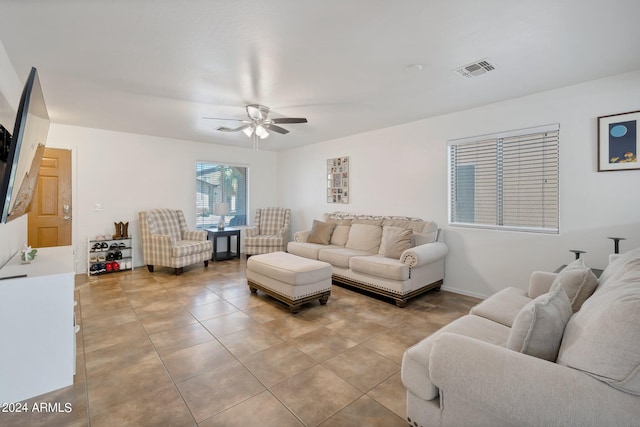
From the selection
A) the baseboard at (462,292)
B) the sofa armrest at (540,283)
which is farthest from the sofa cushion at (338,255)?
the sofa armrest at (540,283)

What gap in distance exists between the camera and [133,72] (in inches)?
105

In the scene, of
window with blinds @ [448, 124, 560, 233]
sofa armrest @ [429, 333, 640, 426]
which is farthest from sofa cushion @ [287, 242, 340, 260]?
sofa armrest @ [429, 333, 640, 426]

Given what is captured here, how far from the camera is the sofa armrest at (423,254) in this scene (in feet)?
11.3

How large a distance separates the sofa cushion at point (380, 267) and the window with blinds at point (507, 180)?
114 centimetres

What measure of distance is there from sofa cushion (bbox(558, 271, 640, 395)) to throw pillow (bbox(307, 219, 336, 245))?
383 cm

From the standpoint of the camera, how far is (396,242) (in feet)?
12.7

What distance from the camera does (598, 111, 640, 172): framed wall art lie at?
268 cm

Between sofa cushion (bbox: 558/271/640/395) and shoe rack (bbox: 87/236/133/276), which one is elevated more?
sofa cushion (bbox: 558/271/640/395)

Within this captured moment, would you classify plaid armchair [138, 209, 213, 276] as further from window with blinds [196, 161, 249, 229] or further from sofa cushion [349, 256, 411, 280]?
sofa cushion [349, 256, 411, 280]

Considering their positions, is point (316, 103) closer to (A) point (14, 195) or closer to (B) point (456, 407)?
(A) point (14, 195)

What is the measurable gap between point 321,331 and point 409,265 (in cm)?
134

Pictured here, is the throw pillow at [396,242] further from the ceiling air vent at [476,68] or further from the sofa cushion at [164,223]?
the sofa cushion at [164,223]

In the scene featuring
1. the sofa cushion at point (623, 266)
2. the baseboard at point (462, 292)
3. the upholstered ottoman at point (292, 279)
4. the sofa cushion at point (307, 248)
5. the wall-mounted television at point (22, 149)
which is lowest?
the baseboard at point (462, 292)

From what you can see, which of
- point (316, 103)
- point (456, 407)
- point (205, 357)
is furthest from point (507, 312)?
point (316, 103)
